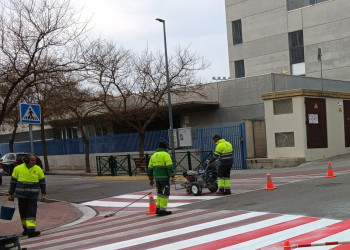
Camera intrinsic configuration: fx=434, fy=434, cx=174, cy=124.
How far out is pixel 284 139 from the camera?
22797mm

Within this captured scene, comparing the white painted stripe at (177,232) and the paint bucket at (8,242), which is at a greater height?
the paint bucket at (8,242)

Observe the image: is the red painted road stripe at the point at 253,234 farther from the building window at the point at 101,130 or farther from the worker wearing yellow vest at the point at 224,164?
the building window at the point at 101,130

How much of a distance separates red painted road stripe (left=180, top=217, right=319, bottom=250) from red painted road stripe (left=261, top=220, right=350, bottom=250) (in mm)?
621

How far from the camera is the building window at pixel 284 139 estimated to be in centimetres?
2256

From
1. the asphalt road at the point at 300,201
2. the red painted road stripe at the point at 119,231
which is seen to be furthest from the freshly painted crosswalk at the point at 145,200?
the red painted road stripe at the point at 119,231

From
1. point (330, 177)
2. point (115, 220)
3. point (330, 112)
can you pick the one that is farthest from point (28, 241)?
point (330, 112)

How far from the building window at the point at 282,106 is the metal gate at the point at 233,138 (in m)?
2.06

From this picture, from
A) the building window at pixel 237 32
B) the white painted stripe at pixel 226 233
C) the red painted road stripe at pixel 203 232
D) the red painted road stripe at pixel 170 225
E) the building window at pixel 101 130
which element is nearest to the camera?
the white painted stripe at pixel 226 233

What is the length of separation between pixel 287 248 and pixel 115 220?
250 inches

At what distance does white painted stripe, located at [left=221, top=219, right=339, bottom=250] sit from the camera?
679cm

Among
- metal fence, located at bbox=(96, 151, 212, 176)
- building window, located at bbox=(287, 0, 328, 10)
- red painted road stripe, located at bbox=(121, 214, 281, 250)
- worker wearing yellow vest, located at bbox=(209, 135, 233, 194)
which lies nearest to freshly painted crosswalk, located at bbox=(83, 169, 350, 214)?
worker wearing yellow vest, located at bbox=(209, 135, 233, 194)

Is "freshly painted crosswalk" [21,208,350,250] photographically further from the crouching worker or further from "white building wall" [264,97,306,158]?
"white building wall" [264,97,306,158]

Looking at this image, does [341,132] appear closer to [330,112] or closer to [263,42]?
[330,112]

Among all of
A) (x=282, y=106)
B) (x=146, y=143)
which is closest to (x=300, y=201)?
(x=282, y=106)
